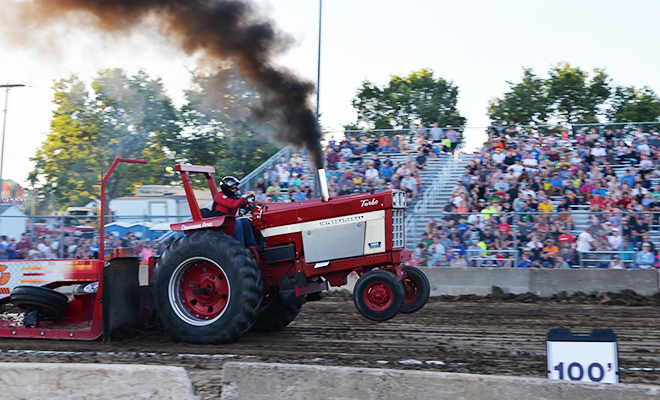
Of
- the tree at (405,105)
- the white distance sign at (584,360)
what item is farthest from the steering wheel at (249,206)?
the tree at (405,105)

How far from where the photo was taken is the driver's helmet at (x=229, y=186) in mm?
6619

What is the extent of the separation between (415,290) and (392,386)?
353cm

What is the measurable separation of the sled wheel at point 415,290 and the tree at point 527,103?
27899mm

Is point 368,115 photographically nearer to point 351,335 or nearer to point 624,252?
point 624,252

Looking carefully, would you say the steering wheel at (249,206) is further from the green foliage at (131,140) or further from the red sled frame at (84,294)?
the green foliage at (131,140)

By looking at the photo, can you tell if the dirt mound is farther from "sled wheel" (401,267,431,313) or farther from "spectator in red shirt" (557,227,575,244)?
"sled wheel" (401,267,431,313)

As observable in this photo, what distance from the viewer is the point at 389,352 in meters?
5.76

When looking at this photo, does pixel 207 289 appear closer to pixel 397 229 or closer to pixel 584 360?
pixel 397 229

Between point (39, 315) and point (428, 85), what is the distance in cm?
4393

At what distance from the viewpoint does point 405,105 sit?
4197cm

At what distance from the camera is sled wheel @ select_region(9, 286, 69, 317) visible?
6250 millimetres

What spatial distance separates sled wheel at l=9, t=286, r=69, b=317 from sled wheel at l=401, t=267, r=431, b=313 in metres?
3.67

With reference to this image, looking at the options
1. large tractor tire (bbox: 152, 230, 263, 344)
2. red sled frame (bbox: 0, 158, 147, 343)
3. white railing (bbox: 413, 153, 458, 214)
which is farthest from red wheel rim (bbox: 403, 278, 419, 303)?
white railing (bbox: 413, 153, 458, 214)

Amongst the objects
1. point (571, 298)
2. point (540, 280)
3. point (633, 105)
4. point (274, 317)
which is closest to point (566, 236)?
point (540, 280)
